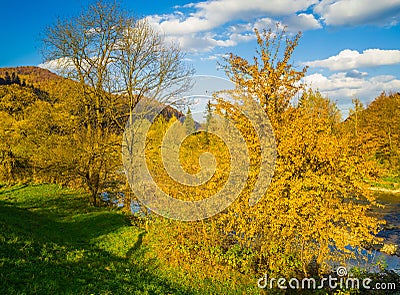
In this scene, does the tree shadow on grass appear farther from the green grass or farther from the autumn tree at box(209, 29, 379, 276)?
the autumn tree at box(209, 29, 379, 276)

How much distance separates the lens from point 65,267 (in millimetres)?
7539

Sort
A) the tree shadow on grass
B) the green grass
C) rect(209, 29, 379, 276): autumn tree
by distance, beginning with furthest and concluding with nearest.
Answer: rect(209, 29, 379, 276): autumn tree, the green grass, the tree shadow on grass

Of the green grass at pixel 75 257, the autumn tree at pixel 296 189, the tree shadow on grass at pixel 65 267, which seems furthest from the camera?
the autumn tree at pixel 296 189

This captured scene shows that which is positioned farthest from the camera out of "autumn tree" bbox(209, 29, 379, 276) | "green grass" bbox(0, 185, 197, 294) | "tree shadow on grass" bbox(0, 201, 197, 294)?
"autumn tree" bbox(209, 29, 379, 276)

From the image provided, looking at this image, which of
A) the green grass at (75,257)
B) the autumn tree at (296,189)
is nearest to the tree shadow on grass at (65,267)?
the green grass at (75,257)

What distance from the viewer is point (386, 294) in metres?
8.49

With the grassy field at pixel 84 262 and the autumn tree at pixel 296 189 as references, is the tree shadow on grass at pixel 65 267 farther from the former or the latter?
the autumn tree at pixel 296 189

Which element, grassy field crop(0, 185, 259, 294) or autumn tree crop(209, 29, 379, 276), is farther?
autumn tree crop(209, 29, 379, 276)

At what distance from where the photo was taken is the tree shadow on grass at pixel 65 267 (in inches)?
246

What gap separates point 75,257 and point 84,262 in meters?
0.32

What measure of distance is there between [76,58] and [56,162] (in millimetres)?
6216

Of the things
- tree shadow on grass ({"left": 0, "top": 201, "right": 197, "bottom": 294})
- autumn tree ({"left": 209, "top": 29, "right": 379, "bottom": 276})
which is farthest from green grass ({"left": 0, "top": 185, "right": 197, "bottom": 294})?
autumn tree ({"left": 209, "top": 29, "right": 379, "bottom": 276})

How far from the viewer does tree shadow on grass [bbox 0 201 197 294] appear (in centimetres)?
625

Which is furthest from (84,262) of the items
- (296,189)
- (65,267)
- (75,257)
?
(296,189)
